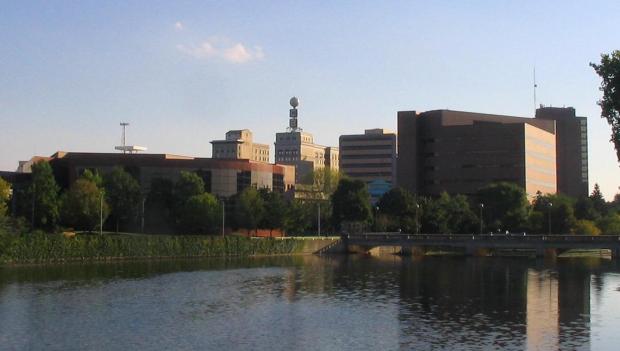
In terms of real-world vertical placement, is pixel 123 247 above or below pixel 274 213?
below

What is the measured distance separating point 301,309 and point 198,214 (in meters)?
91.1

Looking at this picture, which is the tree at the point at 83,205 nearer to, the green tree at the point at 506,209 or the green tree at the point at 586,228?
the green tree at the point at 506,209

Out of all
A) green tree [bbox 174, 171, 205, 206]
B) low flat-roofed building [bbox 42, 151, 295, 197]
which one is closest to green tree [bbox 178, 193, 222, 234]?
green tree [bbox 174, 171, 205, 206]

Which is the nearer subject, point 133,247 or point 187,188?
point 133,247

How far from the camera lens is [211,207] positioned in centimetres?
15650

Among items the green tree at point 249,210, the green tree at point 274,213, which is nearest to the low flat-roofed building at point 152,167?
the green tree at point 274,213

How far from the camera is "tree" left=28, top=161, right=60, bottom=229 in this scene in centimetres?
14362

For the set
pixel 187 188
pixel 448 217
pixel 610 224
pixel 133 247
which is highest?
pixel 187 188

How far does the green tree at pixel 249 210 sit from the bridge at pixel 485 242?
Answer: 1985 centimetres

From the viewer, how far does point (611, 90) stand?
65.5 metres

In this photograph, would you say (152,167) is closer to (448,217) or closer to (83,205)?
(83,205)

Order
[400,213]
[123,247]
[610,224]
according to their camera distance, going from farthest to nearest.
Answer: [400,213], [610,224], [123,247]

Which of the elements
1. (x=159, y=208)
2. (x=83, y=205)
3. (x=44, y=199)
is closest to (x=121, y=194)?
(x=159, y=208)

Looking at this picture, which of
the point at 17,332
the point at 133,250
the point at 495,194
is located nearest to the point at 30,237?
the point at 133,250
